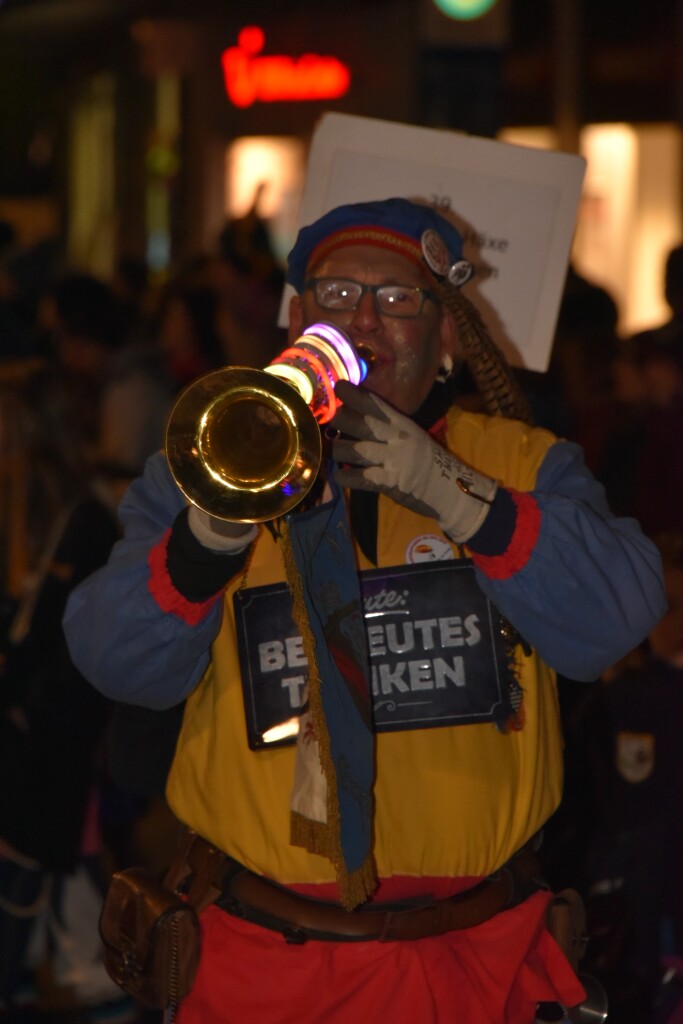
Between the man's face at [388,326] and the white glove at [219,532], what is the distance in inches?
18.0

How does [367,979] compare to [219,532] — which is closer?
[219,532]

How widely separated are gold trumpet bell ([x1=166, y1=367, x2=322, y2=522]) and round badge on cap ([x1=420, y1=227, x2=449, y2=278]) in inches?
24.0

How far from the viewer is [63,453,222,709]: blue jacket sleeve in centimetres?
253

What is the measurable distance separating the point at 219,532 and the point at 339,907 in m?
0.70

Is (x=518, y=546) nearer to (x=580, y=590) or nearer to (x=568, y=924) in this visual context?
(x=580, y=590)

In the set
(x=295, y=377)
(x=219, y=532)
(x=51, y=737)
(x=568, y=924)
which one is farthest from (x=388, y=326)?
(x=51, y=737)

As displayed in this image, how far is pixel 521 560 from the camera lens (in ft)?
8.14

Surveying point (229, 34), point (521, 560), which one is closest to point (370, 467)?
point (521, 560)

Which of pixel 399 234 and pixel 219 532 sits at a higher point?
pixel 399 234

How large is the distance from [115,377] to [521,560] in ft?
15.4

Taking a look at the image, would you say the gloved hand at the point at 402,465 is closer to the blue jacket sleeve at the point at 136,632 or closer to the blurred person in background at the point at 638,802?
the blue jacket sleeve at the point at 136,632

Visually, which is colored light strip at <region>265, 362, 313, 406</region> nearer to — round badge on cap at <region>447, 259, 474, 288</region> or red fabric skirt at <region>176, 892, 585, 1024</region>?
round badge on cap at <region>447, 259, 474, 288</region>

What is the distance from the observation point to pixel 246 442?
2.39 metres

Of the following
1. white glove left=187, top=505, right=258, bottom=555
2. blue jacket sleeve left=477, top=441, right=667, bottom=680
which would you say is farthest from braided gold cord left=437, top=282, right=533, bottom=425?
white glove left=187, top=505, right=258, bottom=555
